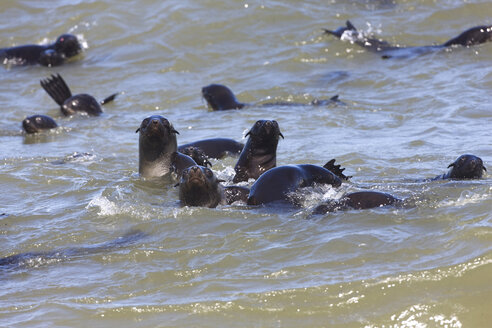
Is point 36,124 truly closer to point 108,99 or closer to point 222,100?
point 108,99

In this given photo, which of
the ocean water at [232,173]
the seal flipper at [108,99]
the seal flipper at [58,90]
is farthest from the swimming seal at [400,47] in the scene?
the seal flipper at [58,90]

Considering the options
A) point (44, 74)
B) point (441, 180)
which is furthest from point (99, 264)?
point (44, 74)

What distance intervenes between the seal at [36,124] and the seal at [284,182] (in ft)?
15.3

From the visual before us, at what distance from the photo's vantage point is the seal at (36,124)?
1034 centimetres

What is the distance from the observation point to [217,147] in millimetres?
8680

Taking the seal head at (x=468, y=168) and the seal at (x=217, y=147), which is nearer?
the seal head at (x=468, y=168)

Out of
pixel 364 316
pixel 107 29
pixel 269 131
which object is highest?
pixel 107 29

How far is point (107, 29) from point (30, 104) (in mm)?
3948

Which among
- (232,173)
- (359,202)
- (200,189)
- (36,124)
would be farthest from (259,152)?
(36,124)

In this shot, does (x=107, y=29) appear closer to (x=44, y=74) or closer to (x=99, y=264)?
(x=44, y=74)

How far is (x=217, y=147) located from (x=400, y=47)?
5910 millimetres

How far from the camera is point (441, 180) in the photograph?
6.91 m

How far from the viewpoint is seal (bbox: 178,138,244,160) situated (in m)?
8.59

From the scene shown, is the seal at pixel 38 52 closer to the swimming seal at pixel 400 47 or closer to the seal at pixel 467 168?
the swimming seal at pixel 400 47
